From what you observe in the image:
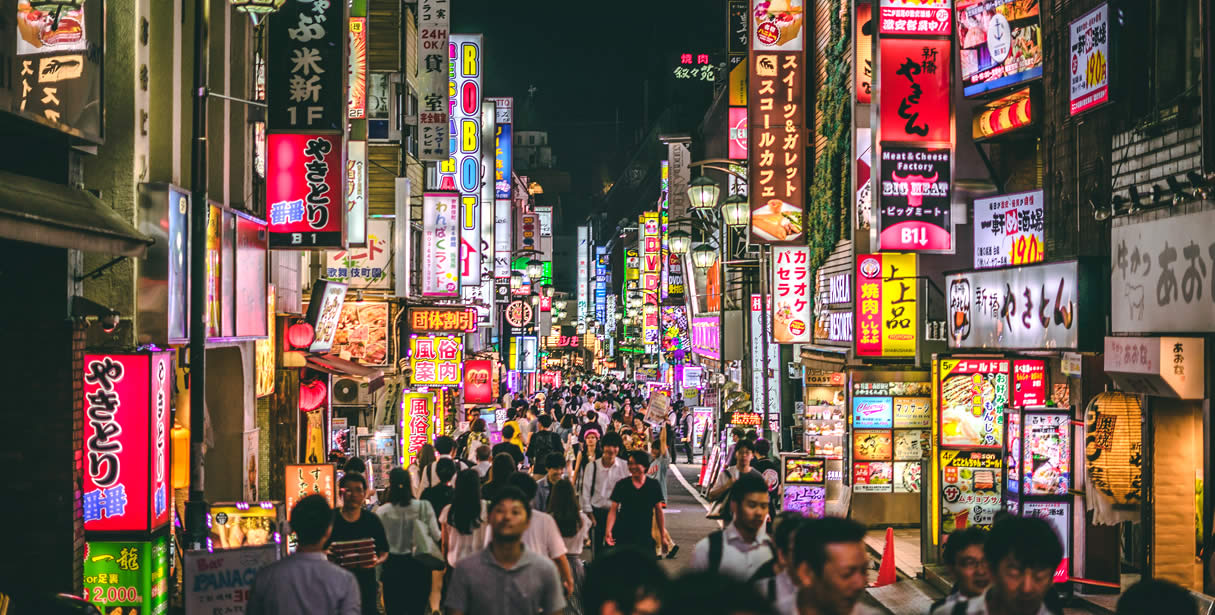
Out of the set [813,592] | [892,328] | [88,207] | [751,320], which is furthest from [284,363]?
[751,320]

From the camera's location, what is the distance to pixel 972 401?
16766 millimetres

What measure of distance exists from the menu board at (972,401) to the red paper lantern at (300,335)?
9.78 metres

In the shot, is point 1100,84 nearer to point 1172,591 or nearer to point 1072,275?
point 1072,275

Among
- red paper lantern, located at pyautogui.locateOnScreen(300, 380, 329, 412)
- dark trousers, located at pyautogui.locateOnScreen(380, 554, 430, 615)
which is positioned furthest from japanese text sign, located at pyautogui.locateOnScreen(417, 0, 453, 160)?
dark trousers, located at pyautogui.locateOnScreen(380, 554, 430, 615)

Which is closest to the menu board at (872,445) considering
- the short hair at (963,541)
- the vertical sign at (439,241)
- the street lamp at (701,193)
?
the street lamp at (701,193)

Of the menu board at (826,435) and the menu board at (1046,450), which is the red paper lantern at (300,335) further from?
the menu board at (1046,450)

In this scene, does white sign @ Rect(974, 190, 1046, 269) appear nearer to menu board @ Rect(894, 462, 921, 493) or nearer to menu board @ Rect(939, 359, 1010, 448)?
menu board @ Rect(939, 359, 1010, 448)

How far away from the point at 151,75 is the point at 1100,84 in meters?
11.0

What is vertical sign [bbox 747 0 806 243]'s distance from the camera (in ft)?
88.3

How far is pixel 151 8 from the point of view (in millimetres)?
13547

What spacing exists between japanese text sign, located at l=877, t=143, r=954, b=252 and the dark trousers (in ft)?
33.8

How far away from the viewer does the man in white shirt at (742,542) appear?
297 inches

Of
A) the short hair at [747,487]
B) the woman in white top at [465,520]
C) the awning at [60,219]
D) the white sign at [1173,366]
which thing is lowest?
the woman in white top at [465,520]

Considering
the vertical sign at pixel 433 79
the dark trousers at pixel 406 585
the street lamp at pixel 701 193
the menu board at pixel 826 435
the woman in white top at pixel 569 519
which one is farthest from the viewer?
the vertical sign at pixel 433 79
